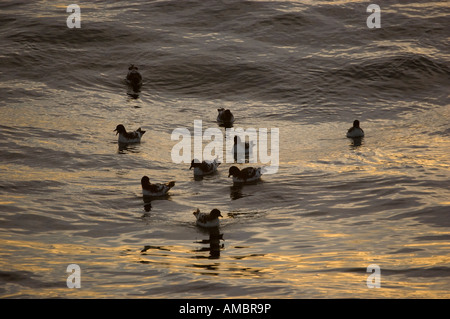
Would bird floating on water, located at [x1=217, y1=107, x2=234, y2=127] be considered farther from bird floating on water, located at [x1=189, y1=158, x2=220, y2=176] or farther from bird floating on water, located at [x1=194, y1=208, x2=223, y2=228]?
bird floating on water, located at [x1=194, y1=208, x2=223, y2=228]

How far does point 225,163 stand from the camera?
21.5 metres

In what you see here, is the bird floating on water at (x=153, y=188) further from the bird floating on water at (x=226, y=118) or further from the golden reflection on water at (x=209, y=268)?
the bird floating on water at (x=226, y=118)

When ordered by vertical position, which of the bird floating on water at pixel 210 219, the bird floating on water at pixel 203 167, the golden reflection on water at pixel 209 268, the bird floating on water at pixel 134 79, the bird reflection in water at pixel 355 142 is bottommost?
the golden reflection on water at pixel 209 268

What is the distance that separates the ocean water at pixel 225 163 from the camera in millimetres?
13438

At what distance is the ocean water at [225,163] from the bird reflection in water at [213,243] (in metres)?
0.08

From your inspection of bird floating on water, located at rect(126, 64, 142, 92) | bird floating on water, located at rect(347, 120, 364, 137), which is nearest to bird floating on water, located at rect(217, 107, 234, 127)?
bird floating on water, located at rect(347, 120, 364, 137)

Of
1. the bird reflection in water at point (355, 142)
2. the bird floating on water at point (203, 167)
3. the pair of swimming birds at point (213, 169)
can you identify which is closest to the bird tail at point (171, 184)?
the pair of swimming birds at point (213, 169)

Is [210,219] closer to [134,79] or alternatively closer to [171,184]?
[171,184]

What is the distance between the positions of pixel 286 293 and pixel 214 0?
27.4 meters

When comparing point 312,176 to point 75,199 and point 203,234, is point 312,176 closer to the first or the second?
point 203,234

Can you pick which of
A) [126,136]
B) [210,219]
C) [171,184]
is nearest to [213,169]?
[171,184]

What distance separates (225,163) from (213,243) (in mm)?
6499

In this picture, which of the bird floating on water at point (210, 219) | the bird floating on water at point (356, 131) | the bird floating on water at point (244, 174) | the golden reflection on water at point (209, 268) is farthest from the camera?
the bird floating on water at point (356, 131)

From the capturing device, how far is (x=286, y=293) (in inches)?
480
